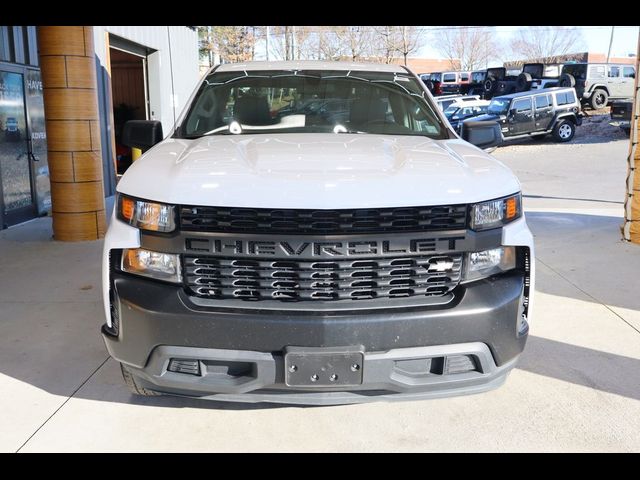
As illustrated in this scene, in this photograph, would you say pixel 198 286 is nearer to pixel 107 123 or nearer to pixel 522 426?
pixel 522 426

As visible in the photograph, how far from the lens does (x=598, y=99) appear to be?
24375 millimetres

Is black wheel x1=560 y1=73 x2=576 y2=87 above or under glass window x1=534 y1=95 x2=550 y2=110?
above

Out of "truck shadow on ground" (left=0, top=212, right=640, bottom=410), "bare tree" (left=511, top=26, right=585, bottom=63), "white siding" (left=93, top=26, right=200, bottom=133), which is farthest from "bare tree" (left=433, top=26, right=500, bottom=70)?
"truck shadow on ground" (left=0, top=212, right=640, bottom=410)

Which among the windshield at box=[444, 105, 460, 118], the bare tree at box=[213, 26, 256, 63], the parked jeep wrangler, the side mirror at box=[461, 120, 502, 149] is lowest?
the parked jeep wrangler

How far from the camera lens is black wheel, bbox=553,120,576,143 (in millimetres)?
19952

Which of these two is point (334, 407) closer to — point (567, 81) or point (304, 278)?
point (304, 278)

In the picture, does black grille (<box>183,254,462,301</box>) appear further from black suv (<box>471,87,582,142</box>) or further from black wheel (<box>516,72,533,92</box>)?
black wheel (<box>516,72,533,92</box>)

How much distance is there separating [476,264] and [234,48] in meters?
36.3

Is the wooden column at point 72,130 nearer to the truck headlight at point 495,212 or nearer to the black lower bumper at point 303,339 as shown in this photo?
the black lower bumper at point 303,339

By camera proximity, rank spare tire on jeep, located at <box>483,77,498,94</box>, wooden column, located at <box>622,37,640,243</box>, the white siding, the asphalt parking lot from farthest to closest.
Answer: spare tire on jeep, located at <box>483,77,498,94</box> < the white siding < wooden column, located at <box>622,37,640,243</box> < the asphalt parking lot

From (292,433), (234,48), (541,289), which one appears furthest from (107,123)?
(234,48)

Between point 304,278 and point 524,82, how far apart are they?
24.2 metres

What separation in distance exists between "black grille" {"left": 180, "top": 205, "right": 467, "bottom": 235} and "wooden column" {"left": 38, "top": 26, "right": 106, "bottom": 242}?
17.7ft

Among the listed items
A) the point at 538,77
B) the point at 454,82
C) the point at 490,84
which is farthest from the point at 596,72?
the point at 454,82
